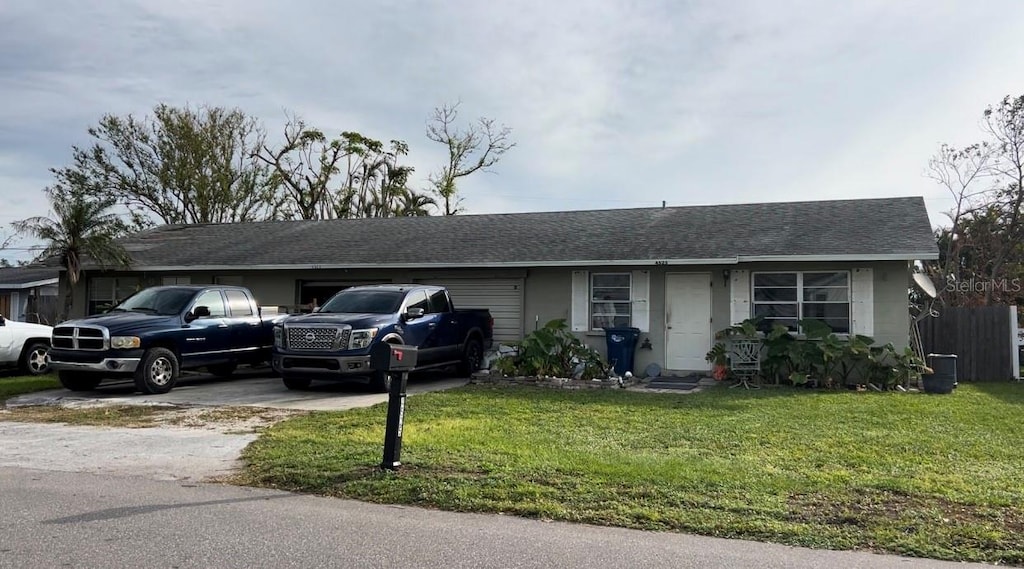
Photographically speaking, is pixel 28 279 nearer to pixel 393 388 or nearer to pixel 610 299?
pixel 610 299

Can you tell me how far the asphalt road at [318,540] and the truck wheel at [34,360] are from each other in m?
11.2

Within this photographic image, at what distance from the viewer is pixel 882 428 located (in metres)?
8.88

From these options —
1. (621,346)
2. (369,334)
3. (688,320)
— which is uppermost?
(688,320)

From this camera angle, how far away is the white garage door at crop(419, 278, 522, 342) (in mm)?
16609

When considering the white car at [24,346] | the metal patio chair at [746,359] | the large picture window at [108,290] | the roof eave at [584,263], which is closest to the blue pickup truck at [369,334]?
the roof eave at [584,263]

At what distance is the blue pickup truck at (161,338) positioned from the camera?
12.2m

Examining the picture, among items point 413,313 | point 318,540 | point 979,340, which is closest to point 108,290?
point 413,313

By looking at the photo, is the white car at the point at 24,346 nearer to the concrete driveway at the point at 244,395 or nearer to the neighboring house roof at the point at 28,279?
the concrete driveway at the point at 244,395

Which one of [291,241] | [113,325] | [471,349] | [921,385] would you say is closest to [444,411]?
[471,349]

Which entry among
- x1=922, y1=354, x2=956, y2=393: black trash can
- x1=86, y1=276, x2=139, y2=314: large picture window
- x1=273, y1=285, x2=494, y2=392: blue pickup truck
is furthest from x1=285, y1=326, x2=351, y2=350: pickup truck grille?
x1=922, y1=354, x2=956, y2=393: black trash can

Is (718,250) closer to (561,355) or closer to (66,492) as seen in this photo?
(561,355)

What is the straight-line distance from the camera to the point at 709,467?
6715mm

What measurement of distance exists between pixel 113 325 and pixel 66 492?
6864 millimetres

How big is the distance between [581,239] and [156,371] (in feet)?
29.1
